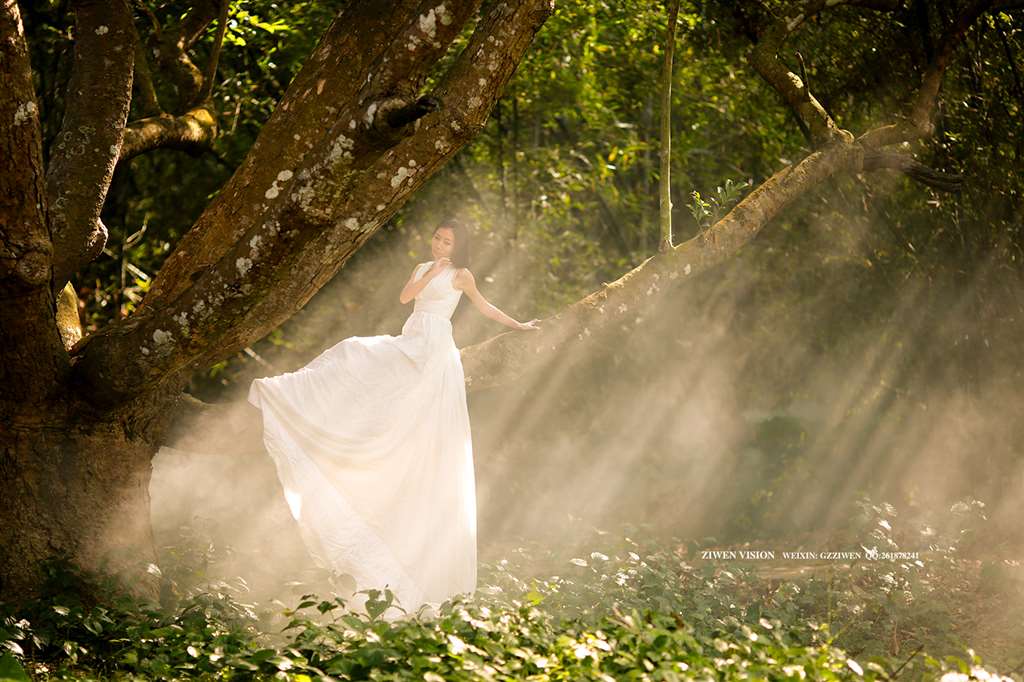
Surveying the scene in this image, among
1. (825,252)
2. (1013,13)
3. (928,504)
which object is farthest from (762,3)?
(928,504)

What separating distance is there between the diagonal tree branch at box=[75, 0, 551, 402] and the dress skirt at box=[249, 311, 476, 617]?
0.78m

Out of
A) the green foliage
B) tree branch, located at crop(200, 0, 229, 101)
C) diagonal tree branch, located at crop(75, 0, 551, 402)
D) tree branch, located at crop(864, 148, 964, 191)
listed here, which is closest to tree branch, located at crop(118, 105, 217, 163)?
tree branch, located at crop(200, 0, 229, 101)

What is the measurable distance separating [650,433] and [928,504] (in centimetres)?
290

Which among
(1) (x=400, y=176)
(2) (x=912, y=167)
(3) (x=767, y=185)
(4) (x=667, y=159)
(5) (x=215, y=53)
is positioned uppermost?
(2) (x=912, y=167)

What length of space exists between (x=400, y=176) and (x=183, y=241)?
1.42m

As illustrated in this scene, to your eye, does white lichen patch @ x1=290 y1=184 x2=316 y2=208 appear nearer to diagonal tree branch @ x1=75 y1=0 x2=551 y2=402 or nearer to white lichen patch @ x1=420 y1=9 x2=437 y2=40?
diagonal tree branch @ x1=75 y1=0 x2=551 y2=402

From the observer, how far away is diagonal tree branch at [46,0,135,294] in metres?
5.77

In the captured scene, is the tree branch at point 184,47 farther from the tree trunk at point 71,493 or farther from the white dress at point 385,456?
the tree trunk at point 71,493

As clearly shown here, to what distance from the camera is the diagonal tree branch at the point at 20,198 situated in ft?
14.7

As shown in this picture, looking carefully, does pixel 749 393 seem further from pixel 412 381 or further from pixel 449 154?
pixel 449 154

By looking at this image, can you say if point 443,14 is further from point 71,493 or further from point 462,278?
point 71,493

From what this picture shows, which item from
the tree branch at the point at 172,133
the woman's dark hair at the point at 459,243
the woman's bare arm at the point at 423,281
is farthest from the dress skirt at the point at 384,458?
the tree branch at the point at 172,133

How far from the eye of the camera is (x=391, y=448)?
20.3 feet

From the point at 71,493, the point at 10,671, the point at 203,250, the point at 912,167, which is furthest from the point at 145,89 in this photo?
the point at 912,167
